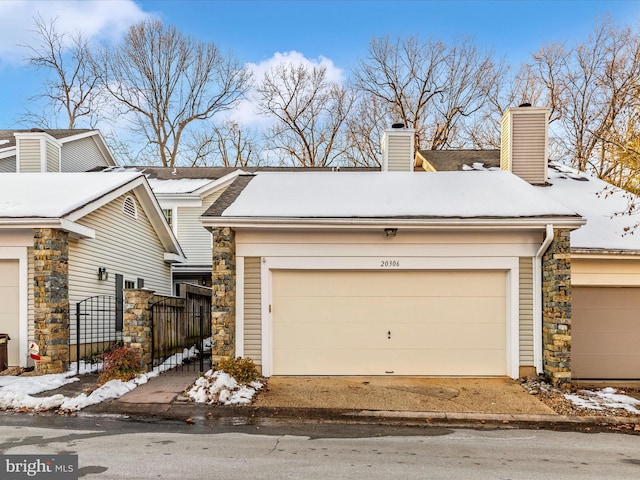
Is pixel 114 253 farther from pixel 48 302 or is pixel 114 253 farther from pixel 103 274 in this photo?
pixel 48 302

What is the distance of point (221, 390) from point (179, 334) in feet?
16.1

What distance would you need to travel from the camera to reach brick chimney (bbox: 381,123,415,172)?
1278 cm

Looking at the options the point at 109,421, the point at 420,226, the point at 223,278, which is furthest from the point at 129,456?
the point at 420,226

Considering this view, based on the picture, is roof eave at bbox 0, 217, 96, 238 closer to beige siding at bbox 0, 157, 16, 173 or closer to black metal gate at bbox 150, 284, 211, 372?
black metal gate at bbox 150, 284, 211, 372

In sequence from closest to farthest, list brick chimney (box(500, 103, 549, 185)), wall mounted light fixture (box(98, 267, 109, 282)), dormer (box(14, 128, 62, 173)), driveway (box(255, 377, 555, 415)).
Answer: driveway (box(255, 377, 555, 415)), wall mounted light fixture (box(98, 267, 109, 282)), brick chimney (box(500, 103, 549, 185)), dormer (box(14, 128, 62, 173))

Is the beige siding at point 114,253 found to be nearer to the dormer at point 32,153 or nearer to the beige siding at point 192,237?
the beige siding at point 192,237

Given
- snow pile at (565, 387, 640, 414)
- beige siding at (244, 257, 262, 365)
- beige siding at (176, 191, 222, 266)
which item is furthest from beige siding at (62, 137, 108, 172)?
snow pile at (565, 387, 640, 414)

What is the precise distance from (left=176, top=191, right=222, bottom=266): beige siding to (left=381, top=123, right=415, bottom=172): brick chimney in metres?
7.81

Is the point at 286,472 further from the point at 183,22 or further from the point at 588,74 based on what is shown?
the point at 183,22

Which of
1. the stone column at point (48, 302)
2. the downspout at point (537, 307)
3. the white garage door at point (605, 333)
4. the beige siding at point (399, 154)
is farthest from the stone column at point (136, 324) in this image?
the white garage door at point (605, 333)

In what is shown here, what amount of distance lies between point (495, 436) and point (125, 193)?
9.84 m

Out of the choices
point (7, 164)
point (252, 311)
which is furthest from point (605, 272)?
point (7, 164)

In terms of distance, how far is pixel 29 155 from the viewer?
46.0 feet

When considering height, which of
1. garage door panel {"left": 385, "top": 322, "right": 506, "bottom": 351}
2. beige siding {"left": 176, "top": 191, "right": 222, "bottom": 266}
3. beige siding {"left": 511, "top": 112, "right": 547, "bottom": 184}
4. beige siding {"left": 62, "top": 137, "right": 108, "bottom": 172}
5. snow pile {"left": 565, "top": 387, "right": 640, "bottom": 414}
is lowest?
snow pile {"left": 565, "top": 387, "right": 640, "bottom": 414}
